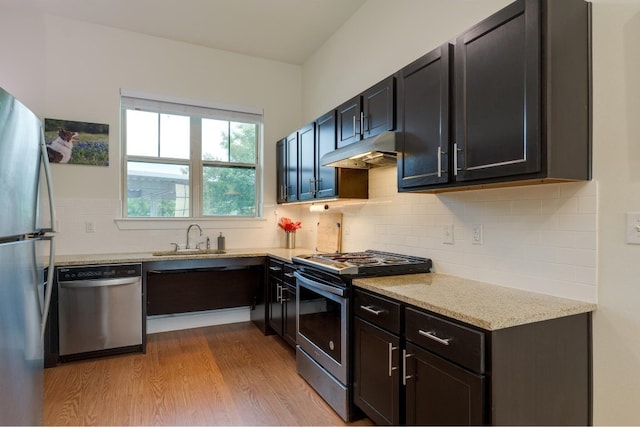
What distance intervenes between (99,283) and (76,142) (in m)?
1.44

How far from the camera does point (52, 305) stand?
9.55ft

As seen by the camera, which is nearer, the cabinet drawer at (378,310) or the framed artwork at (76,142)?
the cabinet drawer at (378,310)

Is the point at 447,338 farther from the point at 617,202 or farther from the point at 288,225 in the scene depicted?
the point at 288,225

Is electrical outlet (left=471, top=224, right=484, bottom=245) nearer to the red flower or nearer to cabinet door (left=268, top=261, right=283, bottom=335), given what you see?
cabinet door (left=268, top=261, right=283, bottom=335)

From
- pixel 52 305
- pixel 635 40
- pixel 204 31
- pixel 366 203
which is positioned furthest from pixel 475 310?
pixel 204 31

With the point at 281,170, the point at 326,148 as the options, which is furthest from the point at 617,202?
the point at 281,170

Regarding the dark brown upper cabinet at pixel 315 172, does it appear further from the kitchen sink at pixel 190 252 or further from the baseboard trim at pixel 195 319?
the baseboard trim at pixel 195 319

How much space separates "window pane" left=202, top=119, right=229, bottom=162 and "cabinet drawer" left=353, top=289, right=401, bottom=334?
9.03ft

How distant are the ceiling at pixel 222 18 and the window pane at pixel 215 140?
0.85 m

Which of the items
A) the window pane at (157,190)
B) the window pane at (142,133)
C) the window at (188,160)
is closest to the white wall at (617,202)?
the window at (188,160)

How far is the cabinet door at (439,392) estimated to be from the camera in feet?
4.41

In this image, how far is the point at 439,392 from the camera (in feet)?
4.92

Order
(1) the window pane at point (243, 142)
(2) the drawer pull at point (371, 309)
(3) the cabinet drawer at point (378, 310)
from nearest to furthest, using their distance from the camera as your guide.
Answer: (3) the cabinet drawer at point (378, 310)
(2) the drawer pull at point (371, 309)
(1) the window pane at point (243, 142)

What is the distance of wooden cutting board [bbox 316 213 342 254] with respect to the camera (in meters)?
3.48
